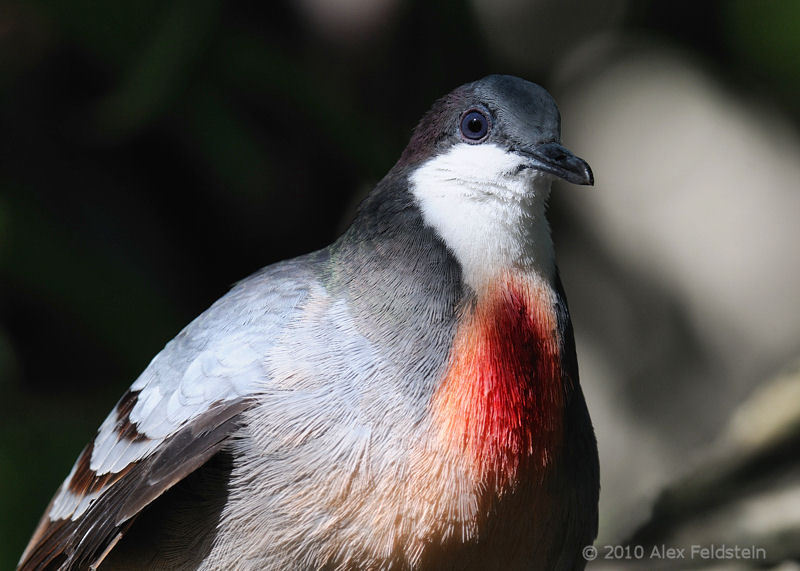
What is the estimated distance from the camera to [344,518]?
71.9 inches

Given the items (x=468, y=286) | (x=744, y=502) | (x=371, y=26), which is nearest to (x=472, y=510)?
(x=468, y=286)

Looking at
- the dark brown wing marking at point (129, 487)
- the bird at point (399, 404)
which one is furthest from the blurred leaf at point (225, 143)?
the dark brown wing marking at point (129, 487)

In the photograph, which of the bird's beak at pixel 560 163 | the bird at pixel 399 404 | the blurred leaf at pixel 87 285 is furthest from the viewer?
the blurred leaf at pixel 87 285

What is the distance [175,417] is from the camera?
2.02 metres

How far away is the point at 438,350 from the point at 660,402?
8.47 ft

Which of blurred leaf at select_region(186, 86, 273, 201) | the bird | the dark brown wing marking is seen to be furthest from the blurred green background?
the bird

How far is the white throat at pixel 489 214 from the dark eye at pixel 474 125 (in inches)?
1.8

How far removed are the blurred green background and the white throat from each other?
149cm

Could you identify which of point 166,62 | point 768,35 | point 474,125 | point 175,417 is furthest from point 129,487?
point 768,35

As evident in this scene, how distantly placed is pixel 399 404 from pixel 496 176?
0.53 metres

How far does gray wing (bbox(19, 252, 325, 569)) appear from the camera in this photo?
6.35 feet

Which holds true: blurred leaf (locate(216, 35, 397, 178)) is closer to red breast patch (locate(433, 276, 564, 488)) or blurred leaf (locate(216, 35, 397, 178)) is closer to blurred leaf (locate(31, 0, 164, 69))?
blurred leaf (locate(31, 0, 164, 69))

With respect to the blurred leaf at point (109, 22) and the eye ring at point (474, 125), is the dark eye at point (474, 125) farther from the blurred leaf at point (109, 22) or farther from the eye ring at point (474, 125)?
the blurred leaf at point (109, 22)

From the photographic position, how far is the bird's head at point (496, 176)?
6.52 feet
